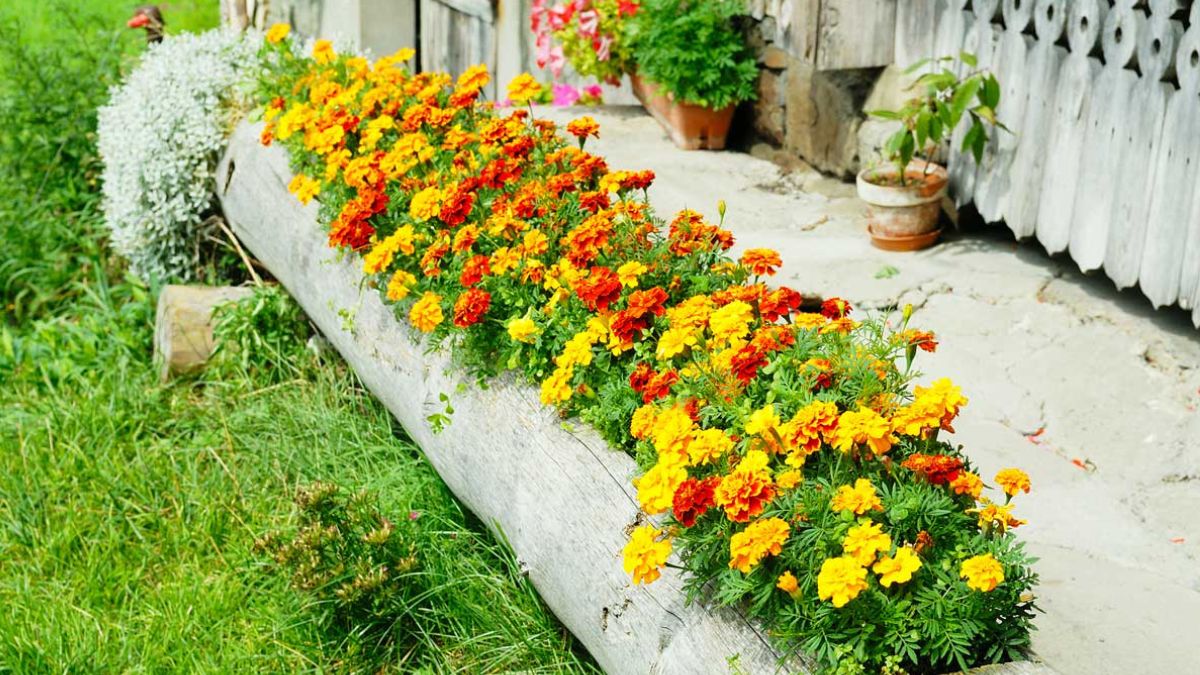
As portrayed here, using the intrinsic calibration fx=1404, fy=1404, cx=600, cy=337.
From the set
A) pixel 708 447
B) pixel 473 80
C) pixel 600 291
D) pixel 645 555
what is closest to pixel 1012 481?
pixel 708 447

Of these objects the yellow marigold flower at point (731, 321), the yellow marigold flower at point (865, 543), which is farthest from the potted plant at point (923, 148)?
the yellow marigold flower at point (865, 543)

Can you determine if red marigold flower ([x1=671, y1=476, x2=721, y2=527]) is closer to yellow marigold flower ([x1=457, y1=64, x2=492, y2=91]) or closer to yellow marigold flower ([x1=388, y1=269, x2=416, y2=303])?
yellow marigold flower ([x1=388, y1=269, x2=416, y2=303])

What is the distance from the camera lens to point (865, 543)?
2197 mm

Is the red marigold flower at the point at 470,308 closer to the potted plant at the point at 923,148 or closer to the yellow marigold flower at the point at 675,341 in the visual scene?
the yellow marigold flower at the point at 675,341

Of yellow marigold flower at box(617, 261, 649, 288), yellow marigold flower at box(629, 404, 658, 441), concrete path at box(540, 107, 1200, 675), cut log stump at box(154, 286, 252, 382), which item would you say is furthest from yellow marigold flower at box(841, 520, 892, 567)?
cut log stump at box(154, 286, 252, 382)

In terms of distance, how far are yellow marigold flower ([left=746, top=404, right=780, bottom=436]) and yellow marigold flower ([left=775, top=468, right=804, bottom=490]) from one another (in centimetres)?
9

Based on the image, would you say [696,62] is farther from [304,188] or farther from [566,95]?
[304,188]

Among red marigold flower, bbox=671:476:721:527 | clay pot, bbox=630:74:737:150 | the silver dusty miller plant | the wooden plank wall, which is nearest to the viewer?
red marigold flower, bbox=671:476:721:527

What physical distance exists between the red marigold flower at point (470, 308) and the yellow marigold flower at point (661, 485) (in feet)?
2.78

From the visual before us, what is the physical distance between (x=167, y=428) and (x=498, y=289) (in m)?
2.02

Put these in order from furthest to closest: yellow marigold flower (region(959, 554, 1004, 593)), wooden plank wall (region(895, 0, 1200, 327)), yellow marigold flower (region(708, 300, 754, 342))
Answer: wooden plank wall (region(895, 0, 1200, 327)) < yellow marigold flower (region(708, 300, 754, 342)) < yellow marigold flower (region(959, 554, 1004, 593))

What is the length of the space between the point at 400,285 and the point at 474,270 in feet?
0.99

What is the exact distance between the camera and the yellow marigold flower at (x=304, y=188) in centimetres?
424

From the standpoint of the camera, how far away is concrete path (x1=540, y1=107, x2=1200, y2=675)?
3047 mm
